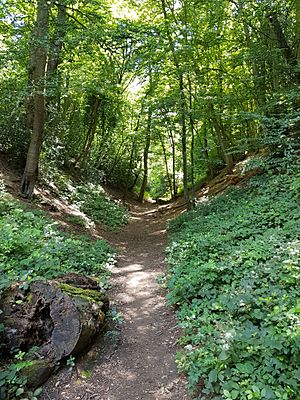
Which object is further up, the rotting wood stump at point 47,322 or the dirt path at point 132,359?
the rotting wood stump at point 47,322

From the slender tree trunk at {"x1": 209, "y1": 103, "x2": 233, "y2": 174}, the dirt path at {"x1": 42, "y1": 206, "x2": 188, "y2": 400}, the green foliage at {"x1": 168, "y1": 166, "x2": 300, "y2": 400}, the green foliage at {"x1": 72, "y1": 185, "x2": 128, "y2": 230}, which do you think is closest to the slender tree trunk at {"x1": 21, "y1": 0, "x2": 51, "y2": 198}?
the green foliage at {"x1": 72, "y1": 185, "x2": 128, "y2": 230}

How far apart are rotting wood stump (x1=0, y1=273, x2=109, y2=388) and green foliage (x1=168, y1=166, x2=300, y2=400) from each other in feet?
4.39

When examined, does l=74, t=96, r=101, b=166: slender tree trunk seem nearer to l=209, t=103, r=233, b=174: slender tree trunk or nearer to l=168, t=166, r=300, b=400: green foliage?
l=209, t=103, r=233, b=174: slender tree trunk

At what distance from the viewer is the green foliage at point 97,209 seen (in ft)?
39.4

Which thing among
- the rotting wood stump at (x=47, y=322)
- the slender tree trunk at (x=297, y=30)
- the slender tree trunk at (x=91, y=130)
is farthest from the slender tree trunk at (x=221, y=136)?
the rotting wood stump at (x=47, y=322)

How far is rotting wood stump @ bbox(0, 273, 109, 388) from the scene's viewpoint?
11.6ft

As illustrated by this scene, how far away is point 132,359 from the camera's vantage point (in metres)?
3.86

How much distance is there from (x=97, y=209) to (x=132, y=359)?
373 inches

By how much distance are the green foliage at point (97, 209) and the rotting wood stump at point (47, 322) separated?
7.54 metres

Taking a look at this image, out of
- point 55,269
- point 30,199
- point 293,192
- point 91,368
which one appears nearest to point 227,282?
point 91,368

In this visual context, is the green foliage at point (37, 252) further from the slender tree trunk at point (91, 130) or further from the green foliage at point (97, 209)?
the slender tree trunk at point (91, 130)

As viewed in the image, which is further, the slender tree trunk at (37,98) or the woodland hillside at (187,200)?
the slender tree trunk at (37,98)

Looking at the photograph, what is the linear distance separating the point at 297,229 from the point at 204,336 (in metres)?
2.87

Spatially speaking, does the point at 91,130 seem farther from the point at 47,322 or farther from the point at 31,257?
the point at 47,322
